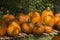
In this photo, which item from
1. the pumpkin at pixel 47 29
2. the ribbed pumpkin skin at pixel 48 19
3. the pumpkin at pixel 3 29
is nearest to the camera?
the pumpkin at pixel 3 29

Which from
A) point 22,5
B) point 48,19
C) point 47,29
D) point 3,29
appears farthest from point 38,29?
point 22,5

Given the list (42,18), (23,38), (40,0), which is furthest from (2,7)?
(23,38)

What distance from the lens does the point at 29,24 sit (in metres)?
2.04

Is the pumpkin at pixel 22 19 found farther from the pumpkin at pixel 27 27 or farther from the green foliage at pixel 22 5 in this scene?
the green foliage at pixel 22 5

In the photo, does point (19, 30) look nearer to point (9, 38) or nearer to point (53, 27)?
point (9, 38)

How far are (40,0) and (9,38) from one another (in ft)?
6.82

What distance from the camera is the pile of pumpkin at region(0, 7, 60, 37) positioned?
6.42ft

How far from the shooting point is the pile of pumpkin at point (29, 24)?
196 cm

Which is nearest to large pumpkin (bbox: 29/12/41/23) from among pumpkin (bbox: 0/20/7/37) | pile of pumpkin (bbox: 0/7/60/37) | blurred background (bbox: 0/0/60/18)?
pile of pumpkin (bbox: 0/7/60/37)

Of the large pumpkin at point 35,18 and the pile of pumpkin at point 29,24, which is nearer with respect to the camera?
the pile of pumpkin at point 29,24

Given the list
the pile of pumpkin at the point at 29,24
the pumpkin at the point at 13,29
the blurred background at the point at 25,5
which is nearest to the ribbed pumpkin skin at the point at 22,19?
the pile of pumpkin at the point at 29,24

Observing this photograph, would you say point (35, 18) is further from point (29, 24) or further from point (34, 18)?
point (29, 24)

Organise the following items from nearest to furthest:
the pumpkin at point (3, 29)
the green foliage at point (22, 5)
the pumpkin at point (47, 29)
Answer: the pumpkin at point (3, 29) → the pumpkin at point (47, 29) → the green foliage at point (22, 5)

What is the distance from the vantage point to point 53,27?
7.41ft
